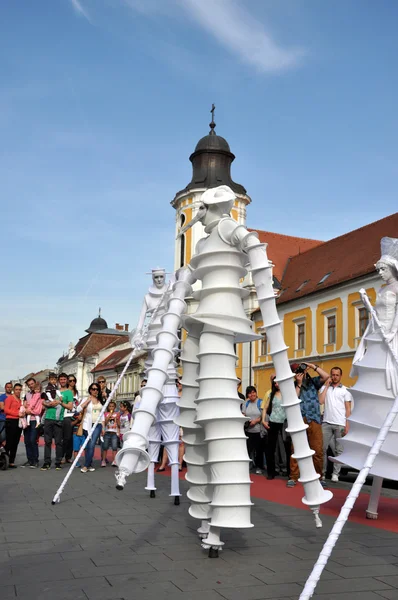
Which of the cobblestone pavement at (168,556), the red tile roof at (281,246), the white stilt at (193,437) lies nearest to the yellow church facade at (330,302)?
the red tile roof at (281,246)

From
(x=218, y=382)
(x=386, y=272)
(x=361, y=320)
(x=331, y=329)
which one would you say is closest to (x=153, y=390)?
(x=218, y=382)

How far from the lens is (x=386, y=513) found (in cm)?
692

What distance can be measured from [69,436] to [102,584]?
9716 millimetres

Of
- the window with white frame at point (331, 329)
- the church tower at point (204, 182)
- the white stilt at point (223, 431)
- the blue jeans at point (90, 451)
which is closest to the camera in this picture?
the white stilt at point (223, 431)

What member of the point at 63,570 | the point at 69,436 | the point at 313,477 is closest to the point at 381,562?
the point at 313,477

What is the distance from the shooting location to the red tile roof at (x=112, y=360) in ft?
259

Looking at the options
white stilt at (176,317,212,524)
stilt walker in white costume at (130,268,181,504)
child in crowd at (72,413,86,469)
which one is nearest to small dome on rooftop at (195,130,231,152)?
child in crowd at (72,413,86,469)

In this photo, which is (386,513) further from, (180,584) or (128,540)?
(180,584)

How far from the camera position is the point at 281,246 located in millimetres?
51031

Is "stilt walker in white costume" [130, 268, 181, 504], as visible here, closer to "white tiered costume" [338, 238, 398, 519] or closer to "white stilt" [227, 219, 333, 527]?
"white tiered costume" [338, 238, 398, 519]

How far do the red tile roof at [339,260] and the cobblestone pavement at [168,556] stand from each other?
29072 mm

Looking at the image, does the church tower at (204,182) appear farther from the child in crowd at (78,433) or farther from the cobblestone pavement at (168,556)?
the cobblestone pavement at (168,556)

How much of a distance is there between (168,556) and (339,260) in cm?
3634

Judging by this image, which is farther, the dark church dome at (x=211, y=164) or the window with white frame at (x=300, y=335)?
the dark church dome at (x=211, y=164)
